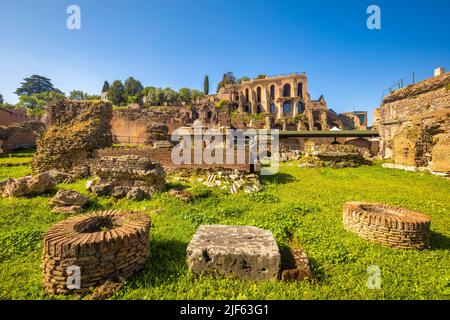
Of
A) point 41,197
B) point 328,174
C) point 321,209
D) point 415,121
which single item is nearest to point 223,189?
point 321,209

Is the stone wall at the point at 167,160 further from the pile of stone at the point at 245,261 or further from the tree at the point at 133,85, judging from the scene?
the tree at the point at 133,85

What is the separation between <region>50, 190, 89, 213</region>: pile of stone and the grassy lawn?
27 cm

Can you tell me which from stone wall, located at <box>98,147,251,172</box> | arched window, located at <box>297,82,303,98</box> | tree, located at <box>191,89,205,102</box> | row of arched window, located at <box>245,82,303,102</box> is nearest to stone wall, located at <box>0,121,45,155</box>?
stone wall, located at <box>98,147,251,172</box>

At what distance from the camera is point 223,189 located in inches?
322

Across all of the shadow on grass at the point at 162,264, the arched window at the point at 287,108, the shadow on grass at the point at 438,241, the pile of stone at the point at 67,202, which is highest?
the arched window at the point at 287,108

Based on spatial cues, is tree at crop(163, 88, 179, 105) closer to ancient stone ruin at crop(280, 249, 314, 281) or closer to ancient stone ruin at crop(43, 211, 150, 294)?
ancient stone ruin at crop(43, 211, 150, 294)

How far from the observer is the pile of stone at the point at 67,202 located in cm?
578

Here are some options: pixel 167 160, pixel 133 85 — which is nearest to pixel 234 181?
pixel 167 160

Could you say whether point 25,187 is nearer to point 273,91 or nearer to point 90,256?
point 90,256

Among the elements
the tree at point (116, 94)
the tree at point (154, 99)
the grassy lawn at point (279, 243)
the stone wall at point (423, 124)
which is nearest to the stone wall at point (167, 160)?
the grassy lawn at point (279, 243)

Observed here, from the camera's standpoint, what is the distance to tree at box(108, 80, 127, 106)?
59.9m

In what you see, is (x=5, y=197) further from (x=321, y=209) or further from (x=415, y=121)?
(x=415, y=121)

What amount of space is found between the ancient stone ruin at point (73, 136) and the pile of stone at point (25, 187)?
10.5ft

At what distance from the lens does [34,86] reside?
234ft
